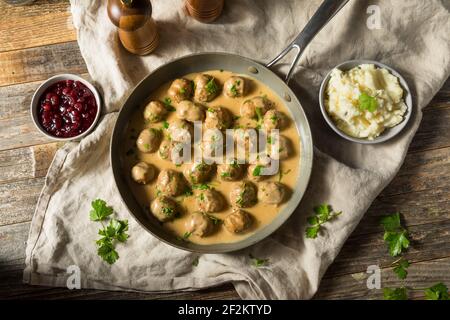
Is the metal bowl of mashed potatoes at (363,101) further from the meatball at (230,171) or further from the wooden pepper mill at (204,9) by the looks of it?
the wooden pepper mill at (204,9)

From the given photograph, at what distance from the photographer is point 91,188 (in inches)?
155

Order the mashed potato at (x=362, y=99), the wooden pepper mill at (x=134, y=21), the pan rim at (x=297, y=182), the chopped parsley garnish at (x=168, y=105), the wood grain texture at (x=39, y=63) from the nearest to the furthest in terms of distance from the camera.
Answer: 1. the wooden pepper mill at (x=134, y=21)
2. the pan rim at (x=297, y=182)
3. the mashed potato at (x=362, y=99)
4. the chopped parsley garnish at (x=168, y=105)
5. the wood grain texture at (x=39, y=63)

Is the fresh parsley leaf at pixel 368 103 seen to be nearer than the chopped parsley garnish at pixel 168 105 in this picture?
Yes

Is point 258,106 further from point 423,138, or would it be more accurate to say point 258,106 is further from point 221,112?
point 423,138

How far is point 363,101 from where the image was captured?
3.66 meters

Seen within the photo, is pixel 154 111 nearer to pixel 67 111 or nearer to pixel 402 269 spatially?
pixel 67 111

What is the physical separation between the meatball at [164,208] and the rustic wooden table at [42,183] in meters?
0.71

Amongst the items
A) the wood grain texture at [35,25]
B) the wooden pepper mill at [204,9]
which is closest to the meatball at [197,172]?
the wooden pepper mill at [204,9]

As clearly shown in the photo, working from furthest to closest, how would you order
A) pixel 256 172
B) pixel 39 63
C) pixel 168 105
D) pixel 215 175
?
1. pixel 39 63
2. pixel 168 105
3. pixel 215 175
4. pixel 256 172

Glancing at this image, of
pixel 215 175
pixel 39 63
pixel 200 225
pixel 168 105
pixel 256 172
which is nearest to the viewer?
pixel 200 225

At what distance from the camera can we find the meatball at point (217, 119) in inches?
150

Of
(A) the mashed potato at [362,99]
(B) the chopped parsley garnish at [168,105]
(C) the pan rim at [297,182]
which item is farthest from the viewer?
(B) the chopped parsley garnish at [168,105]

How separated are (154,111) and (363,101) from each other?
Answer: 1694 millimetres

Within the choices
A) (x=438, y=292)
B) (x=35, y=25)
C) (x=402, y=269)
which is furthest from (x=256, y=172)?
(x=35, y=25)
